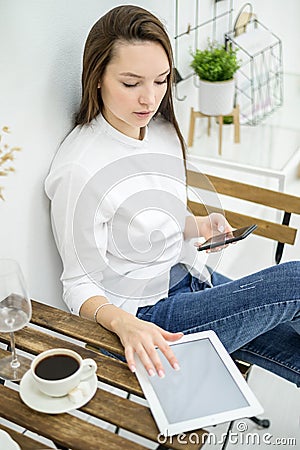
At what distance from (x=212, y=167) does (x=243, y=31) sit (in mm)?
779

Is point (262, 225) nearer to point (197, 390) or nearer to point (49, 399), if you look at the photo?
point (197, 390)

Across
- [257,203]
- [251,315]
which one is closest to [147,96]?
[251,315]

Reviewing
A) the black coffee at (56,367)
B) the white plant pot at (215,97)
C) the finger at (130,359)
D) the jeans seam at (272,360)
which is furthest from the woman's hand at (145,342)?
the white plant pot at (215,97)

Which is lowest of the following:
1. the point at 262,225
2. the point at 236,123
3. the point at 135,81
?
the point at 262,225

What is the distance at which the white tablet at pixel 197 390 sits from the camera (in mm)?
957

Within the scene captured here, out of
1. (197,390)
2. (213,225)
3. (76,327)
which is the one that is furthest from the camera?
(213,225)

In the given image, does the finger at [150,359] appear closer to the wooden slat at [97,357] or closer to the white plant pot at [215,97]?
the wooden slat at [97,357]

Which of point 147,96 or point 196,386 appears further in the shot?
point 147,96

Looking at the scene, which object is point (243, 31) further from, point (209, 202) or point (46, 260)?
point (46, 260)

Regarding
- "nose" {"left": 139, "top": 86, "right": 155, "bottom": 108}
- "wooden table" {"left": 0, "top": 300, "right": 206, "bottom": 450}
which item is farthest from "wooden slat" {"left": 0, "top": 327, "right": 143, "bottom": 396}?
"nose" {"left": 139, "top": 86, "right": 155, "bottom": 108}

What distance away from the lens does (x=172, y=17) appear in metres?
1.79

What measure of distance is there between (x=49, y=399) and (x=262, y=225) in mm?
947

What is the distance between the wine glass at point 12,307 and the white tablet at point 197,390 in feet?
0.69

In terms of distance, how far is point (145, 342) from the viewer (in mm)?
1058
